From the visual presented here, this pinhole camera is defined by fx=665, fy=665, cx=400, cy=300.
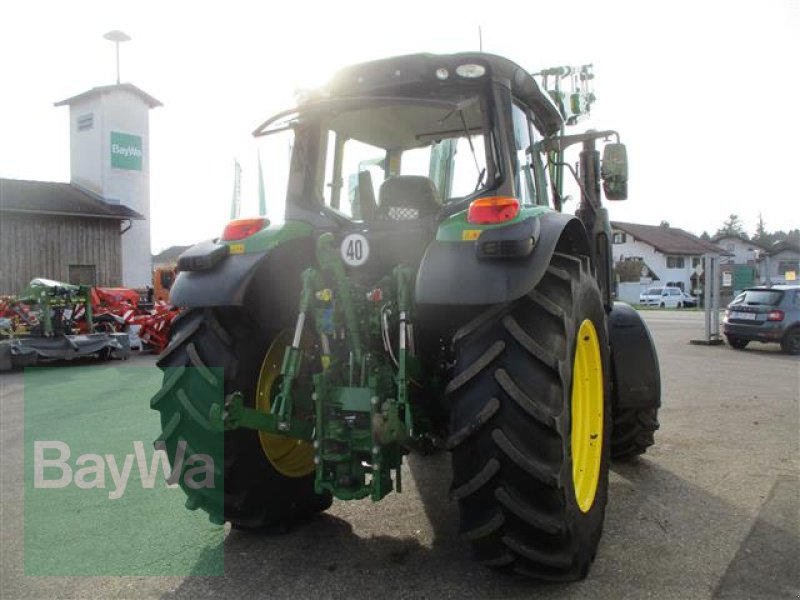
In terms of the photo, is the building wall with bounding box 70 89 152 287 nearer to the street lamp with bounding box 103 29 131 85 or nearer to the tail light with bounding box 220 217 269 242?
the street lamp with bounding box 103 29 131 85

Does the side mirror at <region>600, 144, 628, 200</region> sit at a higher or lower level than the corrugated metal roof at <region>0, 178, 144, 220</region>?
lower

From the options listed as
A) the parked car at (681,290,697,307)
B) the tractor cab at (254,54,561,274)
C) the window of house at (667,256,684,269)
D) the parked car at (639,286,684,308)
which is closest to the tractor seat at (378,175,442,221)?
the tractor cab at (254,54,561,274)

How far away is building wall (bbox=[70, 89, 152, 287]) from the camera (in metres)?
27.1

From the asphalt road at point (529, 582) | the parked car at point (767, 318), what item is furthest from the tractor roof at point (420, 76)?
the parked car at point (767, 318)

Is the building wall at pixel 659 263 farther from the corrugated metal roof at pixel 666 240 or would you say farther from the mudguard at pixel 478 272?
the mudguard at pixel 478 272

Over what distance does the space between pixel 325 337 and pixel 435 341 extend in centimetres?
60

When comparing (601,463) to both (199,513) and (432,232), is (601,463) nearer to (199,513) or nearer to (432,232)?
(432,232)

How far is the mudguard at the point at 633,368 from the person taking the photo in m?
4.46

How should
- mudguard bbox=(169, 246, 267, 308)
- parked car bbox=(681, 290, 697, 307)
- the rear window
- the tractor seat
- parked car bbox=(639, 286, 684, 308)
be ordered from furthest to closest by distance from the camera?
parked car bbox=(681, 290, 697, 307), parked car bbox=(639, 286, 684, 308), the rear window, the tractor seat, mudguard bbox=(169, 246, 267, 308)

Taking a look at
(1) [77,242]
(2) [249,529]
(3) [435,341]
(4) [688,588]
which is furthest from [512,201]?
(1) [77,242]

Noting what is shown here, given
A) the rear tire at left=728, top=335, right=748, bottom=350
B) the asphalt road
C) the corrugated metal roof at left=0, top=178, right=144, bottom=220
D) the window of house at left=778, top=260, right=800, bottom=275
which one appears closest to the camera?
the asphalt road

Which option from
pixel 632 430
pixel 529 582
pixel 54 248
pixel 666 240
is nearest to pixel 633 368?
pixel 632 430

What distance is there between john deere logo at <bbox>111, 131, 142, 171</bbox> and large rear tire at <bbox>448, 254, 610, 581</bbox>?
27.8 metres

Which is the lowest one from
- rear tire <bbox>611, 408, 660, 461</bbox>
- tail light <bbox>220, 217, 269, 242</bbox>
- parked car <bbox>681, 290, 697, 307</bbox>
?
parked car <bbox>681, 290, 697, 307</bbox>
